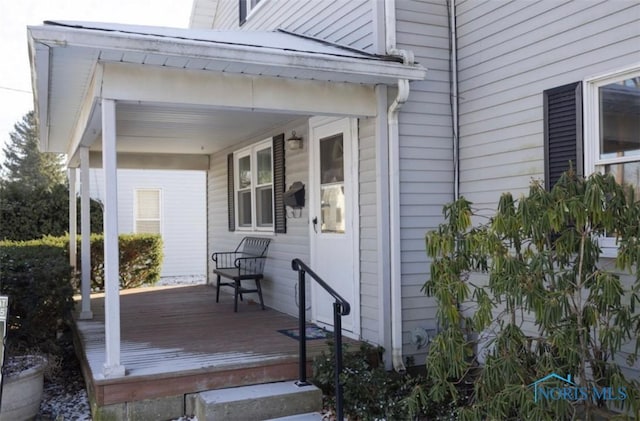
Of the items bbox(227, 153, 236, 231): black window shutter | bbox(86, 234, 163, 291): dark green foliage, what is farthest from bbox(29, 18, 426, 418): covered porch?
bbox(86, 234, 163, 291): dark green foliage

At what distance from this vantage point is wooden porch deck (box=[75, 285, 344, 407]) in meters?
4.14

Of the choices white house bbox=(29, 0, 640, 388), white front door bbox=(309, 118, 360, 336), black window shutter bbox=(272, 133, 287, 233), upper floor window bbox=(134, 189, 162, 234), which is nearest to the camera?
white house bbox=(29, 0, 640, 388)

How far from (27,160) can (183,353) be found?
30.2 m

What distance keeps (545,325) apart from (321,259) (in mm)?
3111

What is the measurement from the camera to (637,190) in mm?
3684

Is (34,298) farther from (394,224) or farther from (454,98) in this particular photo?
(454,98)

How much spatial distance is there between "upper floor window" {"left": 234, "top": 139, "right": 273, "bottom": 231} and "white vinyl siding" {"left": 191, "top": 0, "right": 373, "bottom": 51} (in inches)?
61.8

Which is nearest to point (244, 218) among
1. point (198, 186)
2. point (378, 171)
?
point (378, 171)

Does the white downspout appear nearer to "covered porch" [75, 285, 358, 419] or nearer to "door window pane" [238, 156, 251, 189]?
"covered porch" [75, 285, 358, 419]

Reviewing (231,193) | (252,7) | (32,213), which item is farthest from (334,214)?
(32,213)

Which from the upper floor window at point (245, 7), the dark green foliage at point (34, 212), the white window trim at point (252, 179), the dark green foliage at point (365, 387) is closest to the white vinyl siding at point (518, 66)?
the dark green foliage at point (365, 387)

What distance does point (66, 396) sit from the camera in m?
4.97

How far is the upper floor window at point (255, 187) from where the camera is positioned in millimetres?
7492

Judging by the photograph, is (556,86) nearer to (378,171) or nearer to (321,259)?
(378,171)
